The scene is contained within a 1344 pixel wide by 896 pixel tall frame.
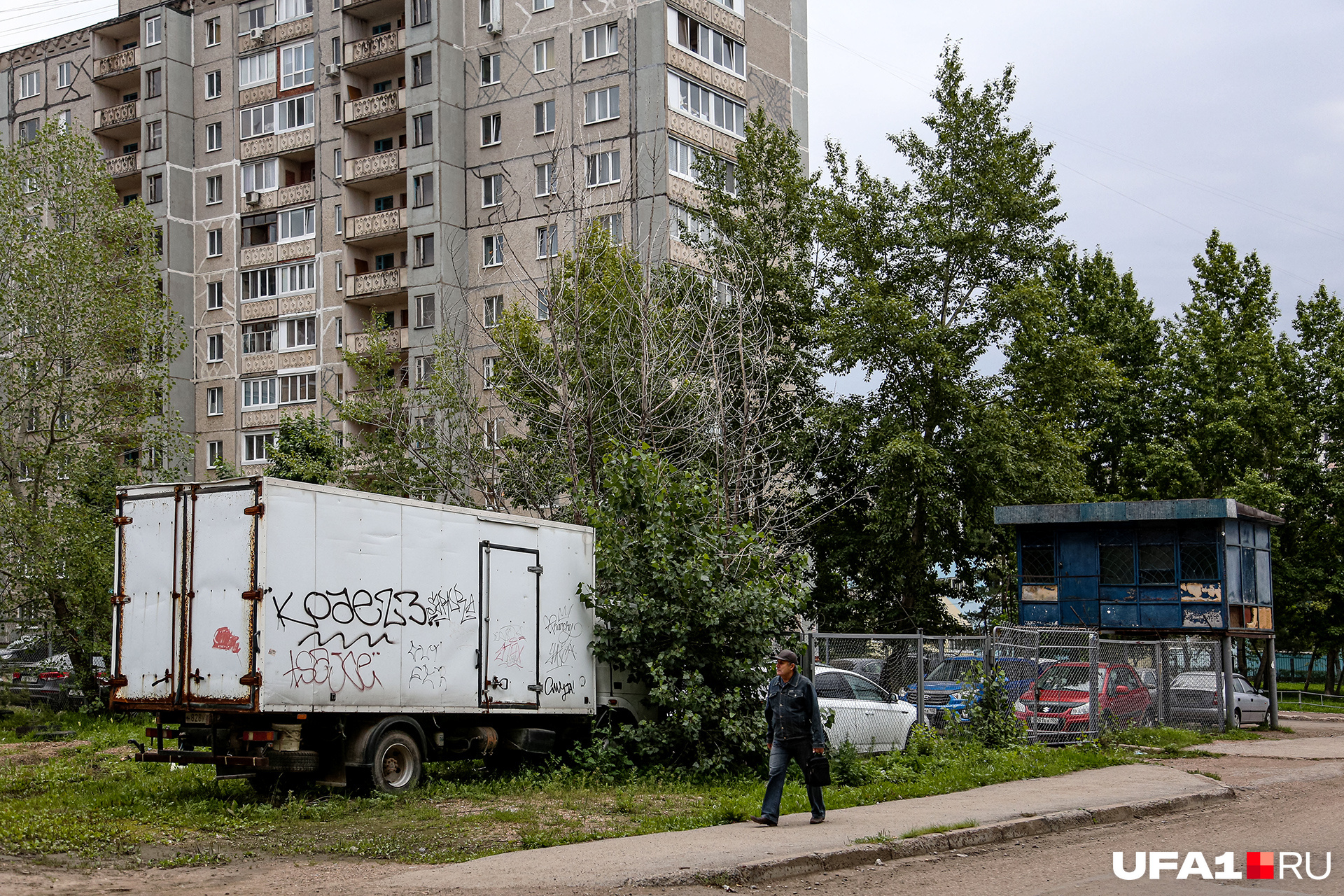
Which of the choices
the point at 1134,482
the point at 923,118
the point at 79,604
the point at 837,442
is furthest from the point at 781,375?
the point at 79,604

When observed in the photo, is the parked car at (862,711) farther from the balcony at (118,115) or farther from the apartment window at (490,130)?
the balcony at (118,115)

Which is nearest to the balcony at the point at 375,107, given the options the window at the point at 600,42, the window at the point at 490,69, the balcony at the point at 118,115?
the window at the point at 490,69

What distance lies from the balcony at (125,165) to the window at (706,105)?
91.4 feet

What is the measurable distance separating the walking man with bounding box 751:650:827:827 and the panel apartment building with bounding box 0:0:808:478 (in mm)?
29731

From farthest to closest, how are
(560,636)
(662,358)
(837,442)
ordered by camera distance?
(837,442)
(662,358)
(560,636)

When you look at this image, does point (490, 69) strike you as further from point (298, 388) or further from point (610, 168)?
point (298, 388)

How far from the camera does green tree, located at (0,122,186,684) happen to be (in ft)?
88.0

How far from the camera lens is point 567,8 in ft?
153

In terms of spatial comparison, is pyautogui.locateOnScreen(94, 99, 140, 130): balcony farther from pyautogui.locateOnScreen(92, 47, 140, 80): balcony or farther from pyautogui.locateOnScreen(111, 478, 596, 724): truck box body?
pyautogui.locateOnScreen(111, 478, 596, 724): truck box body

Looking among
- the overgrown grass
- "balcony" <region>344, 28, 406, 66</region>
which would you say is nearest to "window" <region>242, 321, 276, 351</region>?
"balcony" <region>344, 28, 406, 66</region>

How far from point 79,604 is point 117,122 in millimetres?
38876

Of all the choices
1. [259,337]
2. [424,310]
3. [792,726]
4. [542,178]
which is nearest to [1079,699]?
[792,726]

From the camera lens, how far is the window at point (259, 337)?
5512cm

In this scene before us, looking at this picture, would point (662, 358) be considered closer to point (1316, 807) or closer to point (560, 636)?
point (560, 636)
